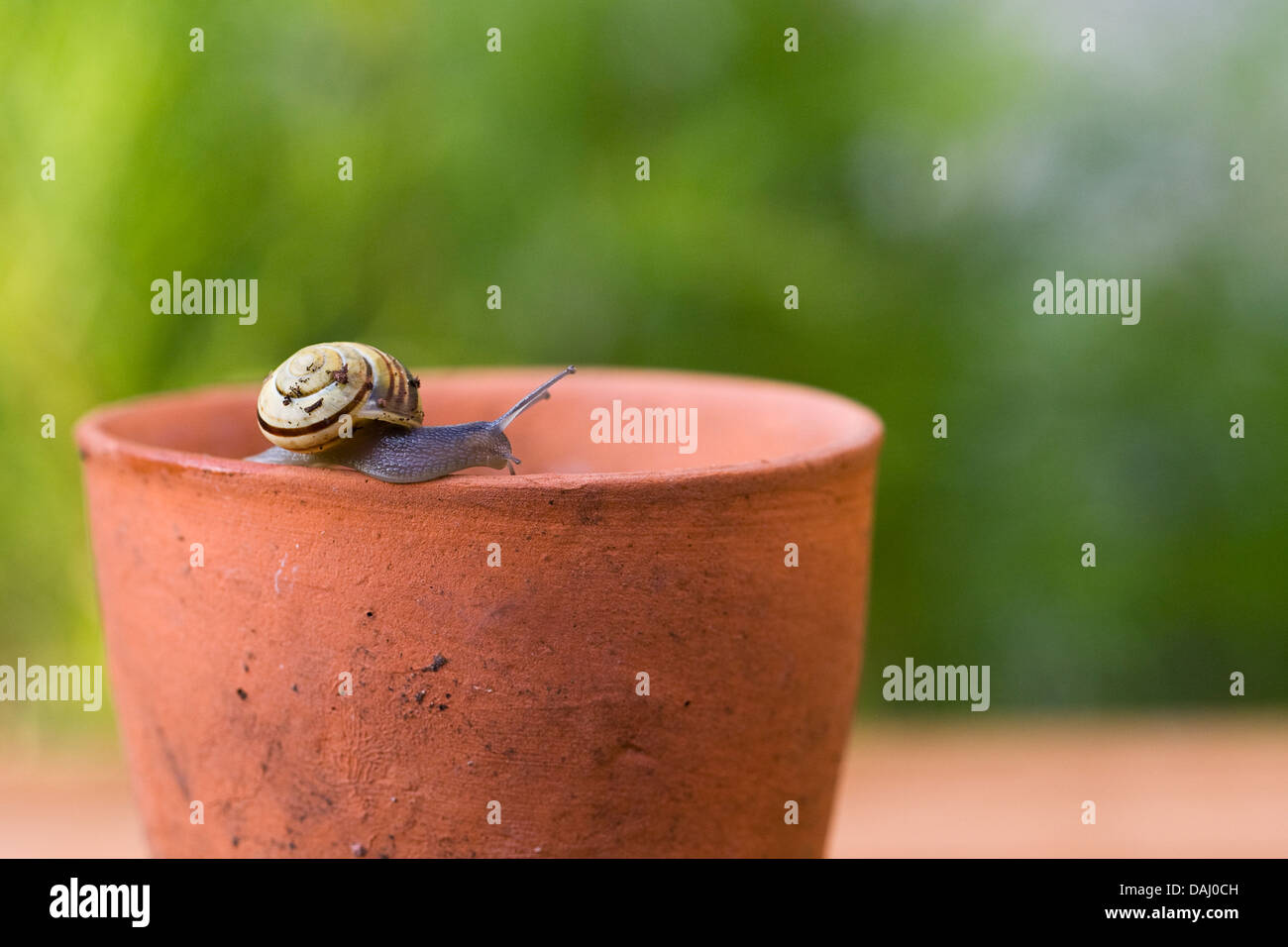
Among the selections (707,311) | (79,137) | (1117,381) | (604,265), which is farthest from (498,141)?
(1117,381)

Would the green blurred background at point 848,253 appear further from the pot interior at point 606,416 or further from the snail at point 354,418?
the snail at point 354,418

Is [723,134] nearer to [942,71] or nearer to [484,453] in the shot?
[942,71]
